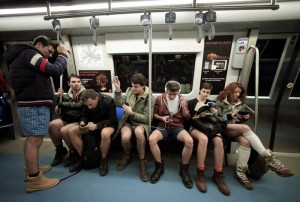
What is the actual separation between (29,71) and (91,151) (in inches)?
53.0

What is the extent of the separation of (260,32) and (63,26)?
2.98 meters

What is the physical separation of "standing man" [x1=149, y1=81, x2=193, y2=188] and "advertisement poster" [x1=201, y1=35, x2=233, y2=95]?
851 millimetres

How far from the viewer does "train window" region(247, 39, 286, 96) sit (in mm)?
2910

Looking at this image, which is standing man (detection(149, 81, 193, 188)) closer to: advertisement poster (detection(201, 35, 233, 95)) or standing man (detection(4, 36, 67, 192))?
advertisement poster (detection(201, 35, 233, 95))

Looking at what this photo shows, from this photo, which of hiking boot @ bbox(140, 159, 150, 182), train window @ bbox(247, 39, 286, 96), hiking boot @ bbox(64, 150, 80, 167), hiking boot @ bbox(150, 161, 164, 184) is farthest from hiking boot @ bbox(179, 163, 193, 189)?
train window @ bbox(247, 39, 286, 96)

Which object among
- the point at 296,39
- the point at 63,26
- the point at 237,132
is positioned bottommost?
the point at 237,132

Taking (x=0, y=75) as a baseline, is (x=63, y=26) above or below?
above

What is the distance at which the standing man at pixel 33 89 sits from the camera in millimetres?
2072

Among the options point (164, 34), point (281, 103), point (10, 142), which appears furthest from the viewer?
point (10, 142)

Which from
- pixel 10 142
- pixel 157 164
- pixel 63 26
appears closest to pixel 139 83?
pixel 157 164

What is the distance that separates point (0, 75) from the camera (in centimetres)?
339

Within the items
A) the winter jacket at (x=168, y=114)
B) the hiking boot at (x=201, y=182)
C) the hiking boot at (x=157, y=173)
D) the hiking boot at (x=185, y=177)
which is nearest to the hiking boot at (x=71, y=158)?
the hiking boot at (x=157, y=173)

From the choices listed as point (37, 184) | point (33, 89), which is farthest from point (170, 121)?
point (37, 184)

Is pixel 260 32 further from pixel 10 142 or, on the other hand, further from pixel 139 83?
pixel 10 142
